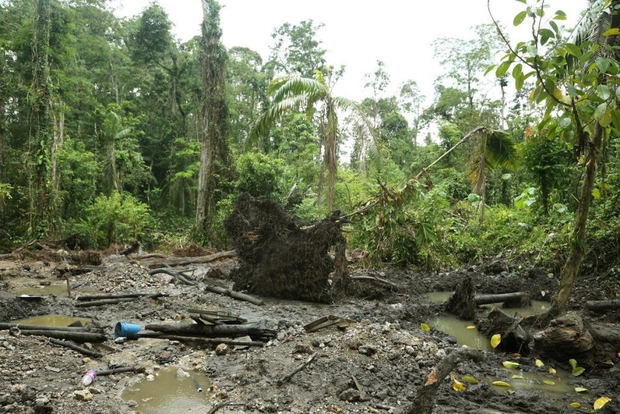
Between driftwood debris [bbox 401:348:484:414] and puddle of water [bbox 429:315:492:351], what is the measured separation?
3.15 metres

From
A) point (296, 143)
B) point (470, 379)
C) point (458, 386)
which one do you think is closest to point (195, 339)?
point (458, 386)

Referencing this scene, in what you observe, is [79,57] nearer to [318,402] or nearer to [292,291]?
[292,291]

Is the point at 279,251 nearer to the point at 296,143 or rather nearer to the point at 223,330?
the point at 223,330

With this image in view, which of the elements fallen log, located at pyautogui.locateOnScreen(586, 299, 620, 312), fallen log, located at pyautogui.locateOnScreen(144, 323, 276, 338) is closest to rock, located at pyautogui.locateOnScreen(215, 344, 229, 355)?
fallen log, located at pyautogui.locateOnScreen(144, 323, 276, 338)

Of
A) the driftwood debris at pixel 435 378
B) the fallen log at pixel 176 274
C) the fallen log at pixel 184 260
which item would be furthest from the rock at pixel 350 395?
the fallen log at pixel 184 260

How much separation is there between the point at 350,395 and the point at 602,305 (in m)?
5.65

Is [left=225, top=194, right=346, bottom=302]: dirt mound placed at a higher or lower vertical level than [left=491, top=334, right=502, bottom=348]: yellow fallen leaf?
higher

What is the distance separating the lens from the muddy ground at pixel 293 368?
410cm

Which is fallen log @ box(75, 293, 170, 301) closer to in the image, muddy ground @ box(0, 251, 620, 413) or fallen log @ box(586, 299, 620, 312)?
muddy ground @ box(0, 251, 620, 413)

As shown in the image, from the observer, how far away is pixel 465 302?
309 inches

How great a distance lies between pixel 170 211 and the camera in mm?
29281

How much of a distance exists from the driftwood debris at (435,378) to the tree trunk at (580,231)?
3.26 m

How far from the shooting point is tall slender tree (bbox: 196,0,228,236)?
19156 mm

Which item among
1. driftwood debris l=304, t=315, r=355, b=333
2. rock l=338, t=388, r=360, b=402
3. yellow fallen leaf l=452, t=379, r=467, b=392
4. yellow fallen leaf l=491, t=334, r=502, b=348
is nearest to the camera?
rock l=338, t=388, r=360, b=402
